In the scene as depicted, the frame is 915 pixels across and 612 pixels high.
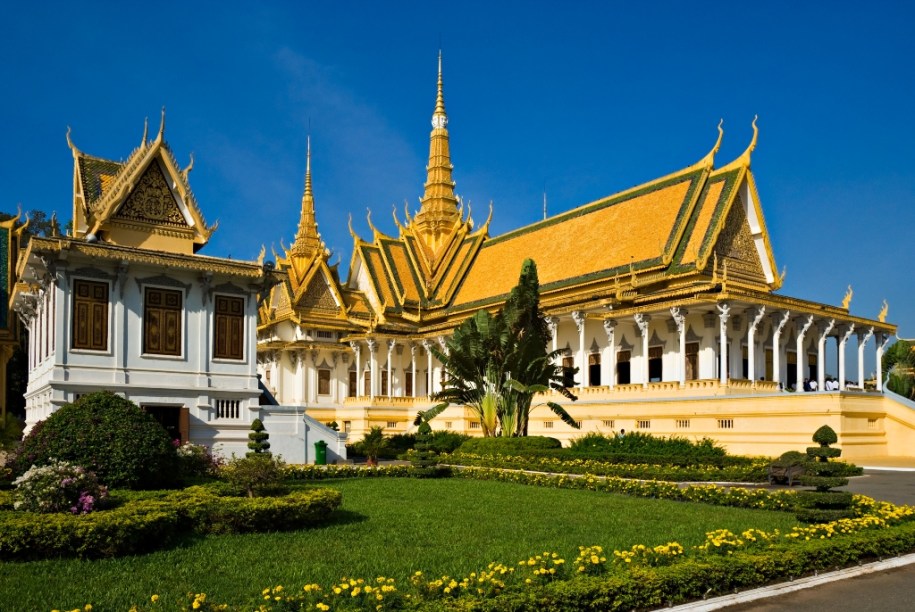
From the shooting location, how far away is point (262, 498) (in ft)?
36.8

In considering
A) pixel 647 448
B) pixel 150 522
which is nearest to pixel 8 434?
pixel 150 522

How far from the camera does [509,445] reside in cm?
2362

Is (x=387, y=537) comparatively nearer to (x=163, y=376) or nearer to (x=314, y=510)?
(x=314, y=510)

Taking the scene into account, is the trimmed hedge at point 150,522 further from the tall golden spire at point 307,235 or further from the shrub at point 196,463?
the tall golden spire at point 307,235

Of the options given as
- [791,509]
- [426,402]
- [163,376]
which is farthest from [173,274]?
[426,402]

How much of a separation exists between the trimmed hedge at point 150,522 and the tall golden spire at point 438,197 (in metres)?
39.5

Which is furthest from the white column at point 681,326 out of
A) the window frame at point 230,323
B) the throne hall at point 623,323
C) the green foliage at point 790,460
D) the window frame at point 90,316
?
the window frame at point 90,316

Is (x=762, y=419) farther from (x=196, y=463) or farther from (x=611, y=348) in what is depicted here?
(x=196, y=463)

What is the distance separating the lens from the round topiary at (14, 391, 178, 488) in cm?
1241

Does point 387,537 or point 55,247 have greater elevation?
point 55,247

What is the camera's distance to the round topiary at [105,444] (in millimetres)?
12414

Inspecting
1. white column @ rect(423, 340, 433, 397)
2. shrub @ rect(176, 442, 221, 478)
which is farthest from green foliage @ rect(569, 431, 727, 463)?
white column @ rect(423, 340, 433, 397)

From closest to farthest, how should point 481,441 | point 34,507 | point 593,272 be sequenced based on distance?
point 34,507
point 481,441
point 593,272

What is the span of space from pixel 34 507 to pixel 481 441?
16138mm
